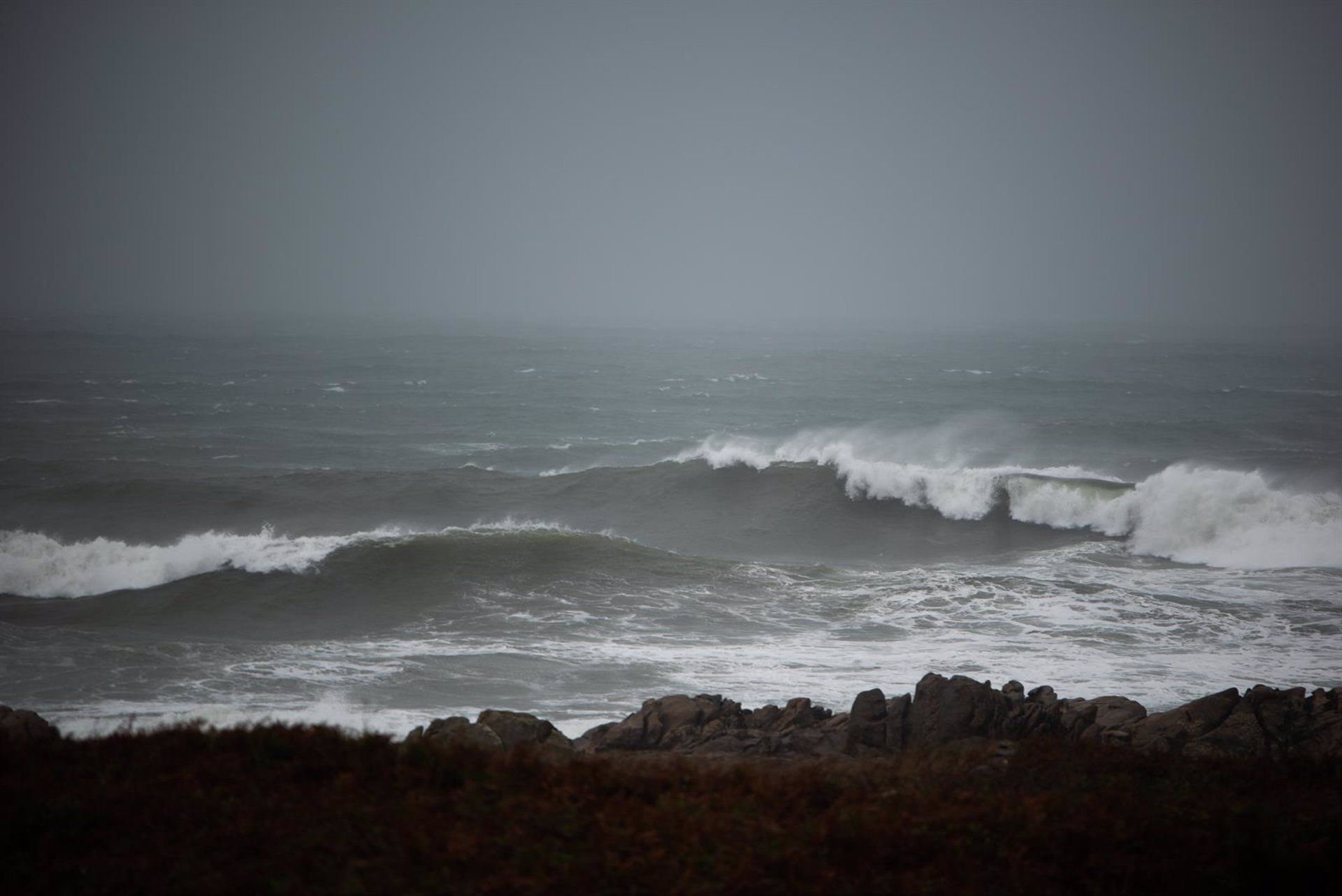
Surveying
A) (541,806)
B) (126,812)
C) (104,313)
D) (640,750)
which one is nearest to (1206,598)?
(640,750)

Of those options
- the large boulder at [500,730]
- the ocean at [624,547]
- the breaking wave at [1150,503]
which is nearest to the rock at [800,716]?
the ocean at [624,547]

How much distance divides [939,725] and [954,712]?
24 cm

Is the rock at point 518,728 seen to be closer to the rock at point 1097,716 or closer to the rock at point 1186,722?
the rock at point 1097,716

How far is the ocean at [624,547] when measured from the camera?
561 inches

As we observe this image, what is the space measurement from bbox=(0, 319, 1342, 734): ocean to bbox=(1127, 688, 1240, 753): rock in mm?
2371

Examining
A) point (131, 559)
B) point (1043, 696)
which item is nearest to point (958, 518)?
point (1043, 696)

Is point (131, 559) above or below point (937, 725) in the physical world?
below

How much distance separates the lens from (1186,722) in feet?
33.6

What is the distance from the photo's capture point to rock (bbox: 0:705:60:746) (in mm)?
6539

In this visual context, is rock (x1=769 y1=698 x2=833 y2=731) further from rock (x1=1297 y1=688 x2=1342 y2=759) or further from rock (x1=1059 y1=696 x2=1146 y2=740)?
rock (x1=1297 y1=688 x2=1342 y2=759)

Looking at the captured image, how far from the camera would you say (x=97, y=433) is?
1404 inches

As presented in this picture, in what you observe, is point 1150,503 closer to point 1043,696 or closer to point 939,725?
point 1043,696

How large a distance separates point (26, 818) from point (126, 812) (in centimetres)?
53

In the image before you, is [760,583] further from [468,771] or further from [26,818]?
[26,818]
